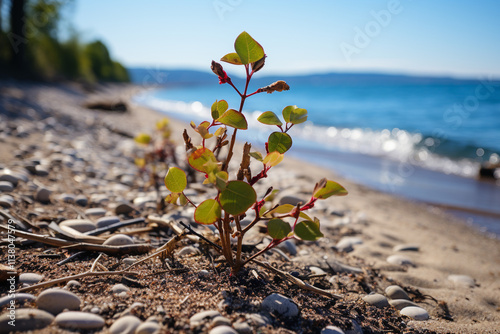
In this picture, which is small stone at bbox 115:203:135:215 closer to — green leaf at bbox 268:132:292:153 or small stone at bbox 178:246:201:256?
small stone at bbox 178:246:201:256

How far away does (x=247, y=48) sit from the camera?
1095 millimetres

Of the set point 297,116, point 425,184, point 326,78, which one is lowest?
point 425,184

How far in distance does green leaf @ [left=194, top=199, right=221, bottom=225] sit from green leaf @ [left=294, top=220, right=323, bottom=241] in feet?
0.94

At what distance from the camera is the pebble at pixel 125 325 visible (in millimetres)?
1022

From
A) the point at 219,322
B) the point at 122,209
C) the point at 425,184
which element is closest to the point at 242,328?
the point at 219,322

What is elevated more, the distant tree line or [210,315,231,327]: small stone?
the distant tree line

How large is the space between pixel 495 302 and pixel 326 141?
32.2 feet

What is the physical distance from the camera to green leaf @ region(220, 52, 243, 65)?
111 centimetres

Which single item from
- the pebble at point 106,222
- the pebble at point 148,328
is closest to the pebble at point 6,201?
the pebble at point 106,222

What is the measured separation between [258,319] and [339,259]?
1103 millimetres

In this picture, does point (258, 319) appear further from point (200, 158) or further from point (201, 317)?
point (200, 158)

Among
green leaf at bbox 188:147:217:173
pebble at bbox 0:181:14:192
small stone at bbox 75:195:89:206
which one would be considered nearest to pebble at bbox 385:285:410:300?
green leaf at bbox 188:147:217:173

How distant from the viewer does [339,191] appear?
113cm

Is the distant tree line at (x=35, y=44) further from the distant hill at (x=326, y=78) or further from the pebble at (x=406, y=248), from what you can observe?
the distant hill at (x=326, y=78)
